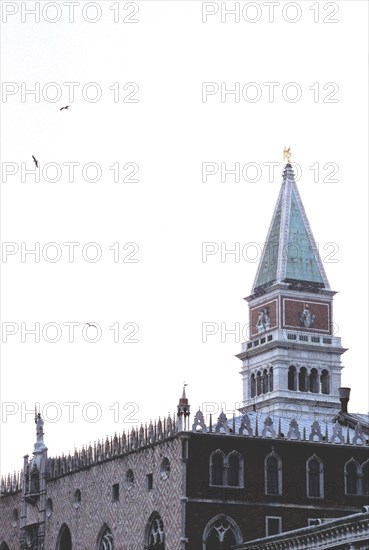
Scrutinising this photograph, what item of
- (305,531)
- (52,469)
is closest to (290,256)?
(52,469)

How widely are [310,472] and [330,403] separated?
64421 mm

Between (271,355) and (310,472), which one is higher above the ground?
(271,355)

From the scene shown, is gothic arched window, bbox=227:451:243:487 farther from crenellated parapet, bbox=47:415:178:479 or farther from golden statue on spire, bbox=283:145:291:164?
golden statue on spire, bbox=283:145:291:164

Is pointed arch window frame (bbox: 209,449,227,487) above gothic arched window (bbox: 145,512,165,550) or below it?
above

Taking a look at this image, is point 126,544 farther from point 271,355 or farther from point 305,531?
point 271,355

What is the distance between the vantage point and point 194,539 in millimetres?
76062

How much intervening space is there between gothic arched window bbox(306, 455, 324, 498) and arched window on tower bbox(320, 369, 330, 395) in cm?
6444

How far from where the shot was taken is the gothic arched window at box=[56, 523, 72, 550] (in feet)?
298

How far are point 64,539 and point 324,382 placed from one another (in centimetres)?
5752

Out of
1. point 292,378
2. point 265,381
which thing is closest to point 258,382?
point 265,381

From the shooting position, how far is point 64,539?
9150 cm

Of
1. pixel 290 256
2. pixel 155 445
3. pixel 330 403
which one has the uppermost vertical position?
pixel 290 256

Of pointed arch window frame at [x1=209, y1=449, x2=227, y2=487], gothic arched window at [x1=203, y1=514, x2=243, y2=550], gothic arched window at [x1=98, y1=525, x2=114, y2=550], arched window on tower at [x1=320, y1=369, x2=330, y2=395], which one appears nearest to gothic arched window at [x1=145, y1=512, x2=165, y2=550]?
gothic arched window at [x1=203, y1=514, x2=243, y2=550]

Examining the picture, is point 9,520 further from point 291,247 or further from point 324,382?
point 324,382
